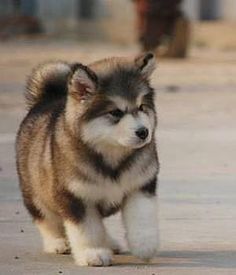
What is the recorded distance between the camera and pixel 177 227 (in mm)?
8578

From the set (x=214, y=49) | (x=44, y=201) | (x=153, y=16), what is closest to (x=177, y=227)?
(x=44, y=201)

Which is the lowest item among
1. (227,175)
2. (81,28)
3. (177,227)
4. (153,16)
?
(81,28)

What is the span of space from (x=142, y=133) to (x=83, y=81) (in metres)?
0.49

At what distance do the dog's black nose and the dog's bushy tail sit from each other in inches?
57.5

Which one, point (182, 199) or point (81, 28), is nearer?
point (182, 199)

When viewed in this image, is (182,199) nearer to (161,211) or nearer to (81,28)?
(161,211)

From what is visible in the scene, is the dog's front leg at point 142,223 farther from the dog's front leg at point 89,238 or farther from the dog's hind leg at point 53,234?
the dog's hind leg at point 53,234

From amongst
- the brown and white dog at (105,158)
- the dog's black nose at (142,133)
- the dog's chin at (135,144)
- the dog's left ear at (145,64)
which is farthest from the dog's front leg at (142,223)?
the dog's left ear at (145,64)

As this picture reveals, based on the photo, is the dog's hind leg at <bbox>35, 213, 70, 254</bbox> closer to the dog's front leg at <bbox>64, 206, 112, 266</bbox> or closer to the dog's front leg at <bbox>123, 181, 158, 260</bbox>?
the dog's front leg at <bbox>64, 206, 112, 266</bbox>

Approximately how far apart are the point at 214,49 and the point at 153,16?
18.6 ft

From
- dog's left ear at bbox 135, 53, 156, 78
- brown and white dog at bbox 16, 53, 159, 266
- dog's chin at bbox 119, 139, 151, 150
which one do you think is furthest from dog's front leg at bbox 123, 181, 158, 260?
dog's left ear at bbox 135, 53, 156, 78

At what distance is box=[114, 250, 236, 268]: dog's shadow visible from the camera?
7.28m

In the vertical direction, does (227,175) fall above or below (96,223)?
below

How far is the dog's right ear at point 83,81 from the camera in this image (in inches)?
281
